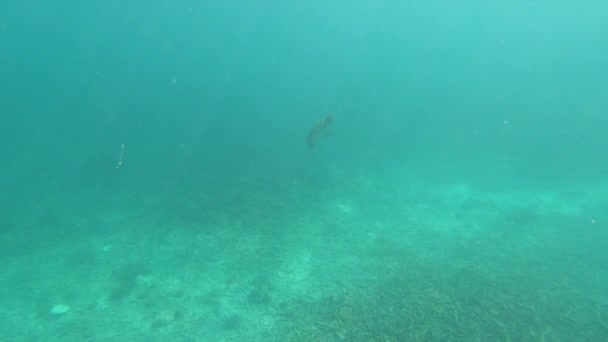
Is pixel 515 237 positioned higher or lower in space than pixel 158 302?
higher

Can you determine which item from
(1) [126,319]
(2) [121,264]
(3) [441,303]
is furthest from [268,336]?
(2) [121,264]

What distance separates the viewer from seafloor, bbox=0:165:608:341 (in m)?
5.74

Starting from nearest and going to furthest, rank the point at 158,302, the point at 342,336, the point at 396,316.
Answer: the point at 342,336
the point at 396,316
the point at 158,302

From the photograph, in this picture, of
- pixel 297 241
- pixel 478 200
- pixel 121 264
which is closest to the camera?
pixel 121 264

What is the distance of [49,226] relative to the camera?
361 inches

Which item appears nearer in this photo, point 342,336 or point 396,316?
point 342,336

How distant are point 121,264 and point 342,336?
5307mm

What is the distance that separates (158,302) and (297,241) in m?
3.34

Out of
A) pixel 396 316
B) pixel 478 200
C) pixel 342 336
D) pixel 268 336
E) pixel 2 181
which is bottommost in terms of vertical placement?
pixel 2 181

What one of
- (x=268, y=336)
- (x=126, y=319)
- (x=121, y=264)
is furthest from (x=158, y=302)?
(x=268, y=336)

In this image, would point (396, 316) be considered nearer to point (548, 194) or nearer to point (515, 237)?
point (515, 237)

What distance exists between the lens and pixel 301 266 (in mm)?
7270

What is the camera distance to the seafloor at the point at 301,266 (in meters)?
5.74

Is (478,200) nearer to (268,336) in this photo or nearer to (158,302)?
(268,336)
